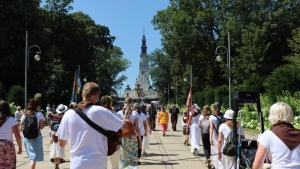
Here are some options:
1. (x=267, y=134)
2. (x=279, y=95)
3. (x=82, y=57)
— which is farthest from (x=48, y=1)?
(x=267, y=134)

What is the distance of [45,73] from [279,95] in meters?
28.3

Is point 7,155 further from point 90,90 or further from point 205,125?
point 205,125

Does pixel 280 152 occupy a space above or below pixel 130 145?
above

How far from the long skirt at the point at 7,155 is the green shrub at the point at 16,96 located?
28.4 metres

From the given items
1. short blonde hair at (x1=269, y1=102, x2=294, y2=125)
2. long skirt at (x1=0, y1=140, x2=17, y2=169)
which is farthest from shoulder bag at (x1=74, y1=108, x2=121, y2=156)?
long skirt at (x1=0, y1=140, x2=17, y2=169)

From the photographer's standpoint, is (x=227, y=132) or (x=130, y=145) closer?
(x=227, y=132)

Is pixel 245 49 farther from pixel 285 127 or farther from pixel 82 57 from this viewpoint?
pixel 285 127

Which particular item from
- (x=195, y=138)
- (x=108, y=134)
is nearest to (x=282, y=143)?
(x=108, y=134)

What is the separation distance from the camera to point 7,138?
23.1ft

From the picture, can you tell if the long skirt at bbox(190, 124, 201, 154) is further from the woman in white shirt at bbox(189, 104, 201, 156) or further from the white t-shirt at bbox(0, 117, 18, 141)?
the white t-shirt at bbox(0, 117, 18, 141)

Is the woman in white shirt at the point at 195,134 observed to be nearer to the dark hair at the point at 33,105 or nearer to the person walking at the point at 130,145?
the person walking at the point at 130,145

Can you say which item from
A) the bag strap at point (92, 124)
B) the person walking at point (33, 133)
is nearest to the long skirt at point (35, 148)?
the person walking at point (33, 133)

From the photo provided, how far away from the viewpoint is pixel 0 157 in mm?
6773

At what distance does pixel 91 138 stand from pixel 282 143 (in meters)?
1.96
